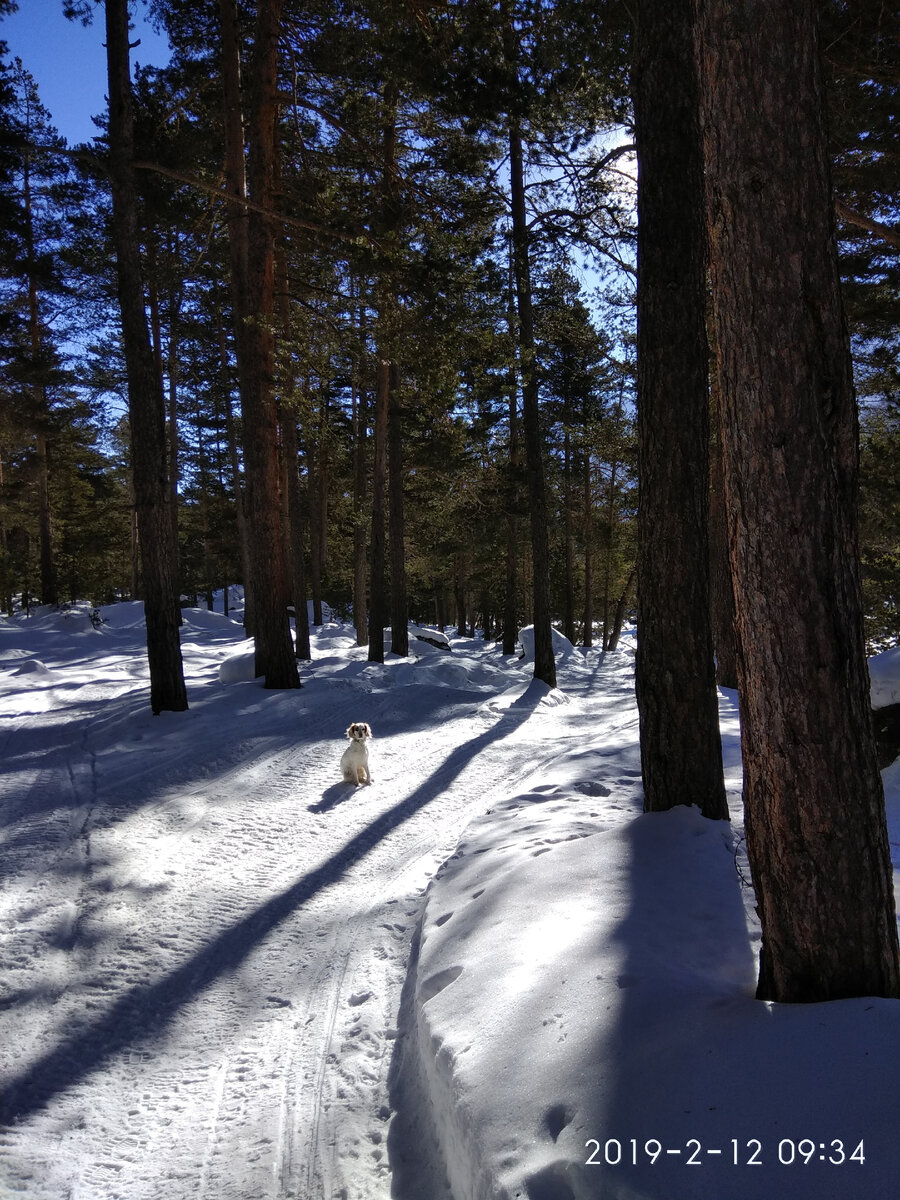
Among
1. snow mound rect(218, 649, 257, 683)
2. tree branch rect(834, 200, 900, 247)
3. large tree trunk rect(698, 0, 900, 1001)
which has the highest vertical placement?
tree branch rect(834, 200, 900, 247)

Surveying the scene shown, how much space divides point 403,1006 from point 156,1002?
1.30m

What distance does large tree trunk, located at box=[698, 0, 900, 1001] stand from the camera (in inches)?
98.6

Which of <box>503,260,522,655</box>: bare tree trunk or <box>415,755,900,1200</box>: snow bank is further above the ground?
<box>503,260,522,655</box>: bare tree trunk

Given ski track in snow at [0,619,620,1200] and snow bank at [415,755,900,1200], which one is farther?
ski track in snow at [0,619,620,1200]

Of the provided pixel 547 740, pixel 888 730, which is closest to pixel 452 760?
pixel 547 740

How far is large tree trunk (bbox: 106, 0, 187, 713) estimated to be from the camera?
8875mm

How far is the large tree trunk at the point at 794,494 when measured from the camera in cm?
250

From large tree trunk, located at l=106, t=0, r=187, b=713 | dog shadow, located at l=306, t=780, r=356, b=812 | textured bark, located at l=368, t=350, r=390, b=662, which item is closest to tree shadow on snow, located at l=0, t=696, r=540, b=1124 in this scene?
dog shadow, located at l=306, t=780, r=356, b=812

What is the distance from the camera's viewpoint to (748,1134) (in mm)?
1983

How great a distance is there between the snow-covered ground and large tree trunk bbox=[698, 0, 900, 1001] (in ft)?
1.31

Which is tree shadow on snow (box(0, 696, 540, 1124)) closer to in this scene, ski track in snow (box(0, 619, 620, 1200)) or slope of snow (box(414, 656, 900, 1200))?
ski track in snow (box(0, 619, 620, 1200))

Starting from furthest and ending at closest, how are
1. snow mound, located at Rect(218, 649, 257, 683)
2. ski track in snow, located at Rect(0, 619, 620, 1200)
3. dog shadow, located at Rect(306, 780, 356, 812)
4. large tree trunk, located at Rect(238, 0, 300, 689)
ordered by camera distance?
1. snow mound, located at Rect(218, 649, 257, 683)
2. large tree trunk, located at Rect(238, 0, 300, 689)
3. dog shadow, located at Rect(306, 780, 356, 812)
4. ski track in snow, located at Rect(0, 619, 620, 1200)

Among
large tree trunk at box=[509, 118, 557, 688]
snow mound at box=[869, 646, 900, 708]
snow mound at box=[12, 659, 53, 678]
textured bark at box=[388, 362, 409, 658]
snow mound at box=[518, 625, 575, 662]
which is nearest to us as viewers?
snow mound at box=[869, 646, 900, 708]

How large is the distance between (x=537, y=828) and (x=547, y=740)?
14.9 feet
